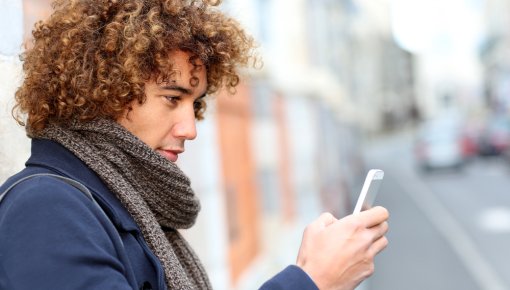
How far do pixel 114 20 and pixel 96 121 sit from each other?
0.71 ft

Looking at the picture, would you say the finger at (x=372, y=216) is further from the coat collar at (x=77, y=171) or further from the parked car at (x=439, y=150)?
the parked car at (x=439, y=150)

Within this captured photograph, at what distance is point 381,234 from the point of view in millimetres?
1474

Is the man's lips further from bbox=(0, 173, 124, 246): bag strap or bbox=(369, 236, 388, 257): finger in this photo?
bbox=(369, 236, 388, 257): finger

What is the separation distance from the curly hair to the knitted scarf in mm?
46

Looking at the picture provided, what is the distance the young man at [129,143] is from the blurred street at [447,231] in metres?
8.53

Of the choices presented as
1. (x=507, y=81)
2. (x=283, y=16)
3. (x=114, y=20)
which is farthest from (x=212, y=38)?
(x=507, y=81)

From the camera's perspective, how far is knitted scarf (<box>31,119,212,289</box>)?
1398 millimetres

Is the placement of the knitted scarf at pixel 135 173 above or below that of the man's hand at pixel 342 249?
above

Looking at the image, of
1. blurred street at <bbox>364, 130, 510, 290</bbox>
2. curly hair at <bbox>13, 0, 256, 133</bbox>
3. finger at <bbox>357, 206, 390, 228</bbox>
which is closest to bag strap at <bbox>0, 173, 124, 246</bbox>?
curly hair at <bbox>13, 0, 256, 133</bbox>

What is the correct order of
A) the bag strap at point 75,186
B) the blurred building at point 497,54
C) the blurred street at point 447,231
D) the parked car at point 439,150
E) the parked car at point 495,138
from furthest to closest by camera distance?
1. the blurred building at point 497,54
2. the parked car at point 495,138
3. the parked car at point 439,150
4. the blurred street at point 447,231
5. the bag strap at point 75,186

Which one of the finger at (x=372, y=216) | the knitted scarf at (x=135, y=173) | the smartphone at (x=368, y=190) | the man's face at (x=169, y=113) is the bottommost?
the finger at (x=372, y=216)

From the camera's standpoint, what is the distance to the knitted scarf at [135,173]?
1.40m

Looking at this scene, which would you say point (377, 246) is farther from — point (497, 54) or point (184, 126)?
point (497, 54)

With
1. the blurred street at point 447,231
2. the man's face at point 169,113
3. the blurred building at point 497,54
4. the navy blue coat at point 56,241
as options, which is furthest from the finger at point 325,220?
the blurred building at point 497,54
